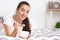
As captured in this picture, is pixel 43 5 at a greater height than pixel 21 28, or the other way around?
pixel 43 5

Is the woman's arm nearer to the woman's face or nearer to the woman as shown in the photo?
the woman

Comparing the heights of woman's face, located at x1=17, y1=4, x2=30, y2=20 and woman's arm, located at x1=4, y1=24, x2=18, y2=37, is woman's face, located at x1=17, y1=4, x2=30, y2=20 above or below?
above

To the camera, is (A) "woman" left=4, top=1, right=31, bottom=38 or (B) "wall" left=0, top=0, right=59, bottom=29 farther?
(B) "wall" left=0, top=0, right=59, bottom=29

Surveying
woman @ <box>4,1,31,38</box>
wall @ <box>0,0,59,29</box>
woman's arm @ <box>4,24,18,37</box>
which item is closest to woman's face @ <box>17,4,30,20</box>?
woman @ <box>4,1,31,38</box>

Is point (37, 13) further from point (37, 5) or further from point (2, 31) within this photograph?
point (2, 31)

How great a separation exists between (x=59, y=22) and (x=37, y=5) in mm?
424

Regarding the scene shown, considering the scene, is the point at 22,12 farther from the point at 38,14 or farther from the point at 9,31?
the point at 38,14

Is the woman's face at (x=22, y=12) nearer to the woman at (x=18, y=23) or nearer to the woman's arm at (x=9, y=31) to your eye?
the woman at (x=18, y=23)

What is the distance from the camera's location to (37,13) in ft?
7.16

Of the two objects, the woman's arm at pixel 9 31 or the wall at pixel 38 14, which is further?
the wall at pixel 38 14

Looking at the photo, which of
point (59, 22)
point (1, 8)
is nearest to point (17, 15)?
point (1, 8)

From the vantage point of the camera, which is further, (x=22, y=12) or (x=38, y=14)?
(x=38, y=14)

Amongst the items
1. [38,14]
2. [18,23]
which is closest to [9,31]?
[18,23]

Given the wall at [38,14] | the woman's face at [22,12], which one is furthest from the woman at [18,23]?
the wall at [38,14]
